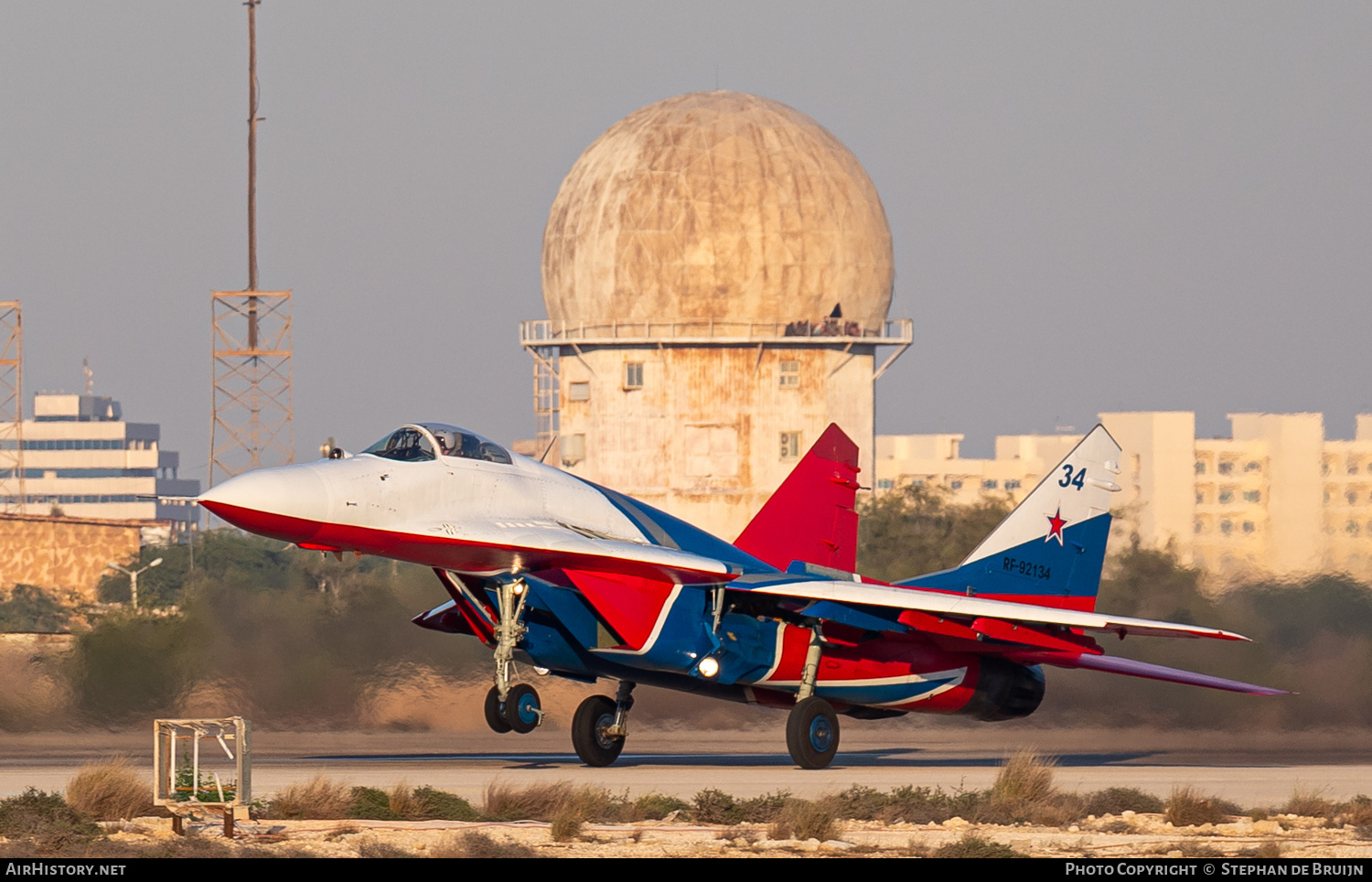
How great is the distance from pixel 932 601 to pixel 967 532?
78.7 feet

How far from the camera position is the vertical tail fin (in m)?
25.7

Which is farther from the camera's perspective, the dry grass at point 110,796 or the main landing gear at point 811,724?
the main landing gear at point 811,724

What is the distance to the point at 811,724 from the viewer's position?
920 inches

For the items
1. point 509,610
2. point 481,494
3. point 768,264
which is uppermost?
point 768,264

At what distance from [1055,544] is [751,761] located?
17.1 feet

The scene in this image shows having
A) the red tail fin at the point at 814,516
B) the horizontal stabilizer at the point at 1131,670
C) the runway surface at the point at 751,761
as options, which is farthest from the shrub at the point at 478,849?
the horizontal stabilizer at the point at 1131,670

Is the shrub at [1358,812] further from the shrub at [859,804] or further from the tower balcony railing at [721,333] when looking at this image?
the tower balcony railing at [721,333]

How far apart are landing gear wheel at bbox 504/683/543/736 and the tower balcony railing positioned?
119ft

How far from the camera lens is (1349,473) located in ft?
147

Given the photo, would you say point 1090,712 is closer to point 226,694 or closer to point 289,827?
point 226,694

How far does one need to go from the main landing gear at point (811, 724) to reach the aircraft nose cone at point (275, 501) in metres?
6.62

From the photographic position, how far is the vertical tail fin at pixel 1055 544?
25.7 m
